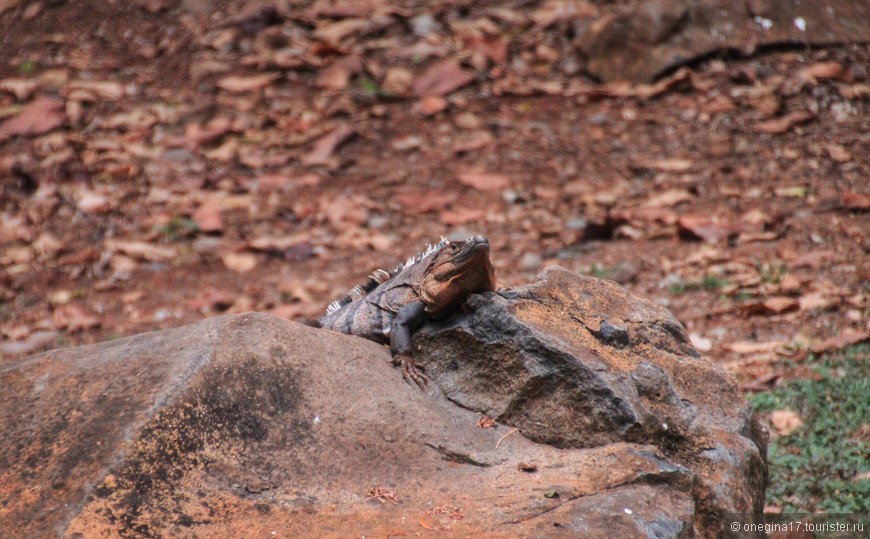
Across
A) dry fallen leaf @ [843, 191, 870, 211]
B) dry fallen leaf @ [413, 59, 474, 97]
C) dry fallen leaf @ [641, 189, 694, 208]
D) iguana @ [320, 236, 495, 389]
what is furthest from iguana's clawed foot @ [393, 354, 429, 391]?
dry fallen leaf @ [413, 59, 474, 97]

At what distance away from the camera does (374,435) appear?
3.50 meters

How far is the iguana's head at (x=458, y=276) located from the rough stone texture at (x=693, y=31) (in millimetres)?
7109

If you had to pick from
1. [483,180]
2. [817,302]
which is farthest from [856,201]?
[483,180]

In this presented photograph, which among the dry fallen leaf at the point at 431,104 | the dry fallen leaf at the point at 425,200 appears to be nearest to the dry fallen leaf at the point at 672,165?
the dry fallen leaf at the point at 425,200

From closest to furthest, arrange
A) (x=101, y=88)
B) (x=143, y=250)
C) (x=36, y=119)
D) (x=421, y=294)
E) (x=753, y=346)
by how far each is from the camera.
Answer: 1. (x=421, y=294)
2. (x=753, y=346)
3. (x=143, y=250)
4. (x=36, y=119)
5. (x=101, y=88)

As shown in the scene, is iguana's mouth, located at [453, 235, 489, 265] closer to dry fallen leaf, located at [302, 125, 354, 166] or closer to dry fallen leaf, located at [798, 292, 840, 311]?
dry fallen leaf, located at [798, 292, 840, 311]

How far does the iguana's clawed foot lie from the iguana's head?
0.98 feet

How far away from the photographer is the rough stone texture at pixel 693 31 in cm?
1055

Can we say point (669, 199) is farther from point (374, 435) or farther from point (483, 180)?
point (374, 435)

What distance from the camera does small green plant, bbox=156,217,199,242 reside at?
9031 mm

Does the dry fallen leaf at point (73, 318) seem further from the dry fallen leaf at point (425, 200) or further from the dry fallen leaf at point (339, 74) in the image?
the dry fallen leaf at point (339, 74)

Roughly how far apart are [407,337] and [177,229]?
559cm

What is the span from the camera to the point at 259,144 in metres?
10.2

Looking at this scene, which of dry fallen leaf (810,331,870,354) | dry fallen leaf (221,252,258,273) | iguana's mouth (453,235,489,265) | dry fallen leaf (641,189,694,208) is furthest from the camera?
dry fallen leaf (641,189,694,208)
